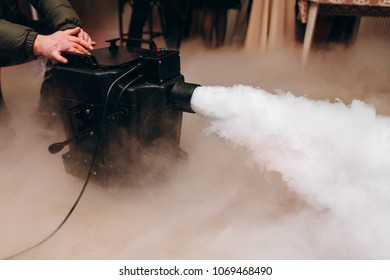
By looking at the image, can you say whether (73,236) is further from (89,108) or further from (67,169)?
(89,108)

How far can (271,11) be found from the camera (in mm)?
1832

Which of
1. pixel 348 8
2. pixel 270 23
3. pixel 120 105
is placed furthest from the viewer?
pixel 270 23

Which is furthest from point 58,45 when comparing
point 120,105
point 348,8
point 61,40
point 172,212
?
point 348,8

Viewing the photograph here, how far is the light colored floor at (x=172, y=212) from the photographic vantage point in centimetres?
78

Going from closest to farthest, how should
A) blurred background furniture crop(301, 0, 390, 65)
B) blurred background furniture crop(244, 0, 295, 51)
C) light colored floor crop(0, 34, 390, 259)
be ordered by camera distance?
light colored floor crop(0, 34, 390, 259) → blurred background furniture crop(301, 0, 390, 65) → blurred background furniture crop(244, 0, 295, 51)

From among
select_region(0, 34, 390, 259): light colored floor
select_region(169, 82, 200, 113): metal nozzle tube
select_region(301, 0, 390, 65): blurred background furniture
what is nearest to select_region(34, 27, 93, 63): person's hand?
select_region(169, 82, 200, 113): metal nozzle tube

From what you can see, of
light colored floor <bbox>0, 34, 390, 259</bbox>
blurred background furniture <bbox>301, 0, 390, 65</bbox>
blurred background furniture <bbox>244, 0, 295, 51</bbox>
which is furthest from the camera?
blurred background furniture <bbox>244, 0, 295, 51</bbox>

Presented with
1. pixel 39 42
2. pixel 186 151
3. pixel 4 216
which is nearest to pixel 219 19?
pixel 186 151

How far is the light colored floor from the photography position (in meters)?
0.78

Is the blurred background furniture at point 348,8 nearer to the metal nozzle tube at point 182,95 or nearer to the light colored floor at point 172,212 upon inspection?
the light colored floor at point 172,212

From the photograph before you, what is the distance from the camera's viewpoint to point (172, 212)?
2.93ft

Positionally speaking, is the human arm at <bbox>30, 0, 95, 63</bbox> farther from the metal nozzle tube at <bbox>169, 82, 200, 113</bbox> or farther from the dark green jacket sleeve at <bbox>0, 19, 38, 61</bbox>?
the metal nozzle tube at <bbox>169, 82, 200, 113</bbox>

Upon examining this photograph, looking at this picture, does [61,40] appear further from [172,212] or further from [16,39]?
[172,212]

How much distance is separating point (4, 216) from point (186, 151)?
1.92 feet
